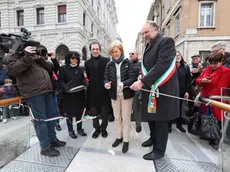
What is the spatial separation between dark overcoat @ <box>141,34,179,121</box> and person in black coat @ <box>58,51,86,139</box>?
1.29 m

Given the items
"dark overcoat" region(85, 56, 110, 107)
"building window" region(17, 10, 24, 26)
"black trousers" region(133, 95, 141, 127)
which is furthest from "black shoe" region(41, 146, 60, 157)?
"building window" region(17, 10, 24, 26)

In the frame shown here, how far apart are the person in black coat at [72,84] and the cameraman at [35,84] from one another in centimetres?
45

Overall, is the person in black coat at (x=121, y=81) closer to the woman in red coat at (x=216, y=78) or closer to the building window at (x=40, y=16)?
the woman in red coat at (x=216, y=78)

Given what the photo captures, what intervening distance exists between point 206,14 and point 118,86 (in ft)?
42.6

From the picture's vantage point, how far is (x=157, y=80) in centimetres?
212

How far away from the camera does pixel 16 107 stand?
2.35m

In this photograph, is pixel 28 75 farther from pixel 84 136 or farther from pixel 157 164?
pixel 157 164

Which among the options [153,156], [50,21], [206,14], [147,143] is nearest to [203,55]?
[206,14]

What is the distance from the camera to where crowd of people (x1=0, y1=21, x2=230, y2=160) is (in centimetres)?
210

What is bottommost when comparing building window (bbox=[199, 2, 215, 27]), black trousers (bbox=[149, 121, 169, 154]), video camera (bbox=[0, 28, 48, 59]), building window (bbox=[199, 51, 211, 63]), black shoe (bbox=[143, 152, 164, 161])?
black shoe (bbox=[143, 152, 164, 161])

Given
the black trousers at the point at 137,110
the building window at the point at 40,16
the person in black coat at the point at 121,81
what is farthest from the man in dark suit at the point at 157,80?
the building window at the point at 40,16

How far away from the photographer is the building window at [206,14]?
11922 mm

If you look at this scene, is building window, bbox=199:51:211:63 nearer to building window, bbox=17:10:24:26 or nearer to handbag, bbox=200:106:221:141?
handbag, bbox=200:106:221:141

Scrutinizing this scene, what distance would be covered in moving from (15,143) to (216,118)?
3222 millimetres
